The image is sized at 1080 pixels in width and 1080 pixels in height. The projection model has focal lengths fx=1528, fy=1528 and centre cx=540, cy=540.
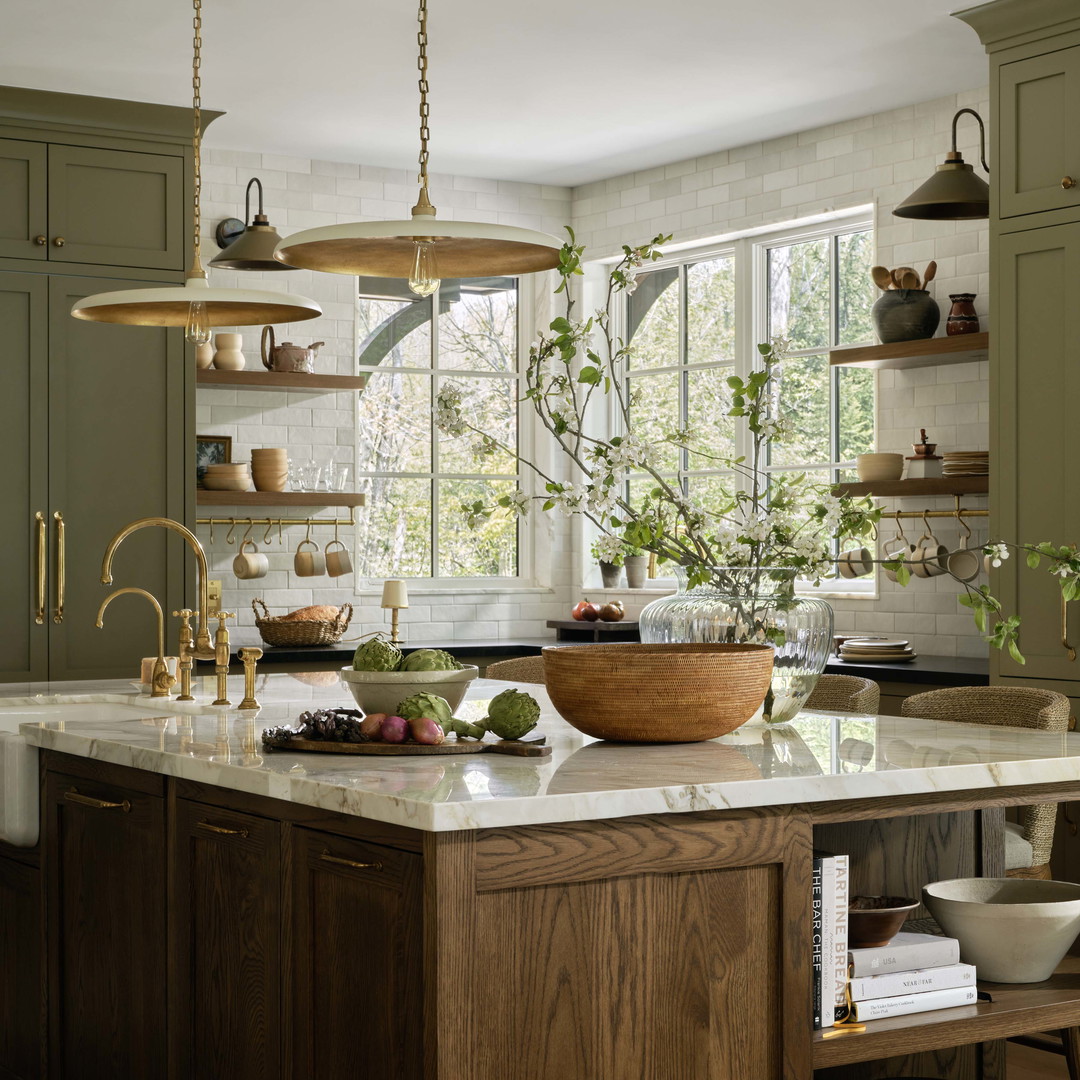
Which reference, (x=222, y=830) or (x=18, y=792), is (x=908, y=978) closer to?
(x=222, y=830)

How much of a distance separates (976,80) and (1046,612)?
2083mm

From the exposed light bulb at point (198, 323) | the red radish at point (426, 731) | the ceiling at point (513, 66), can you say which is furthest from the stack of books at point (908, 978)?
the ceiling at point (513, 66)

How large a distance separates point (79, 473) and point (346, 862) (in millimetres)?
3864

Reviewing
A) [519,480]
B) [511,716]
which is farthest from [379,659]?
[519,480]

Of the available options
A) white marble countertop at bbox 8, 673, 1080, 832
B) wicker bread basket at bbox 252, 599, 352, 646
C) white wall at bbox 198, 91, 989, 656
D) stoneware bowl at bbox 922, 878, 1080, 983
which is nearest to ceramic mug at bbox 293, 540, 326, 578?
white wall at bbox 198, 91, 989, 656

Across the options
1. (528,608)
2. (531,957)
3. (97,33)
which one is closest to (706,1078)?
(531,957)

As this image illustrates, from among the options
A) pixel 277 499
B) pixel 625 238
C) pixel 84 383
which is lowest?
pixel 277 499

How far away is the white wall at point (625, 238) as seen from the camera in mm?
5703

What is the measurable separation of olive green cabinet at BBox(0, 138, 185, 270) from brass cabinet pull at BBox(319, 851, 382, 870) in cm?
396

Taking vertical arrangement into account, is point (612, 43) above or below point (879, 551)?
above

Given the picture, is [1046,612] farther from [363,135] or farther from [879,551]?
A: [363,135]

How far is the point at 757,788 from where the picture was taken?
213cm

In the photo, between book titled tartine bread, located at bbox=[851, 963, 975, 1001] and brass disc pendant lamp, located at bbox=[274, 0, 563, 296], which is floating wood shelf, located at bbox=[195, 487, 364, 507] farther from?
book titled tartine bread, located at bbox=[851, 963, 975, 1001]

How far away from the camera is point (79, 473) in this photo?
564cm
